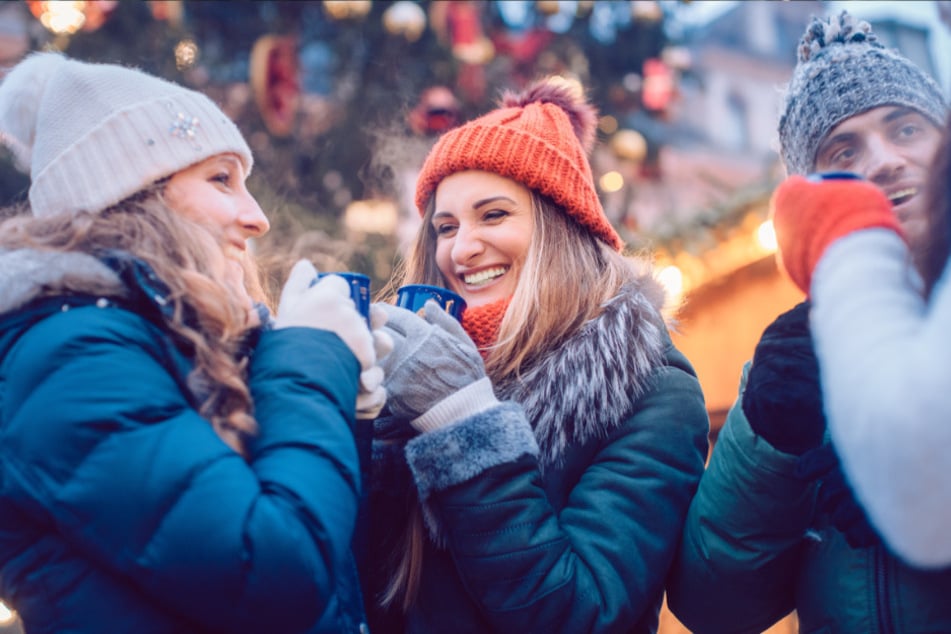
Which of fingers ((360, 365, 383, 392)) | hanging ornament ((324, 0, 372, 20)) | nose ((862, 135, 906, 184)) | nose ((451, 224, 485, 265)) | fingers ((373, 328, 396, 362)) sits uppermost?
hanging ornament ((324, 0, 372, 20))

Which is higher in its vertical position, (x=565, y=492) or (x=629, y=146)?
(x=629, y=146)

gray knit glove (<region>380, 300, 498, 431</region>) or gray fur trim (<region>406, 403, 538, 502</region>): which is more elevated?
gray knit glove (<region>380, 300, 498, 431</region>)

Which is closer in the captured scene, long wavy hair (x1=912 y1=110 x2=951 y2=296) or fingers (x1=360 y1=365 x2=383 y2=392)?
long wavy hair (x1=912 y1=110 x2=951 y2=296)

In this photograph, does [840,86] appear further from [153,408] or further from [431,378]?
[153,408]

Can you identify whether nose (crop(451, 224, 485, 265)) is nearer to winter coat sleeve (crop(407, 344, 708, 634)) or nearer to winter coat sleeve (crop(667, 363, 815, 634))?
winter coat sleeve (crop(407, 344, 708, 634))

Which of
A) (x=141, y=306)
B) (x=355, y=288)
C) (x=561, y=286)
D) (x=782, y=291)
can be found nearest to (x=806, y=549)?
(x=561, y=286)

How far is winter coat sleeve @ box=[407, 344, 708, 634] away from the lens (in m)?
1.86

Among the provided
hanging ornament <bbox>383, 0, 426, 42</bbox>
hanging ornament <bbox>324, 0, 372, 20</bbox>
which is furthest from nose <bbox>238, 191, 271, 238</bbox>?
hanging ornament <bbox>383, 0, 426, 42</bbox>

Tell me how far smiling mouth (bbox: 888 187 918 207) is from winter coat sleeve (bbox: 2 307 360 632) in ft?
4.14

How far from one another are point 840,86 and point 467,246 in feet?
3.38

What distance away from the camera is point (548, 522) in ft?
6.25

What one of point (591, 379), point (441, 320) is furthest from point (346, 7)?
point (591, 379)

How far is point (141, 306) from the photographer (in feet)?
5.24

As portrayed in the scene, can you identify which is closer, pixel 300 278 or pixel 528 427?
pixel 300 278
